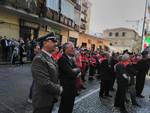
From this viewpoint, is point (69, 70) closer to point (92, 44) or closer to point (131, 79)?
point (131, 79)

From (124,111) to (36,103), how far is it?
4.69m

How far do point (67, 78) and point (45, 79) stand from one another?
73.4 inches

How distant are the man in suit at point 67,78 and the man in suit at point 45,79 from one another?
4.93 ft

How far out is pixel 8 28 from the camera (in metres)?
23.0

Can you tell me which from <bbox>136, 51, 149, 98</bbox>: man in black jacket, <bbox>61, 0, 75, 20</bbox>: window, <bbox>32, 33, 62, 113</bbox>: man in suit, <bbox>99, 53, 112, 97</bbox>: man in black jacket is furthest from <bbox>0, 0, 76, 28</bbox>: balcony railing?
<bbox>32, 33, 62, 113</bbox>: man in suit

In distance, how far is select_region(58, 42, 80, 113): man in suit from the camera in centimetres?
575

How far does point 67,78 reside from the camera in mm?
5855

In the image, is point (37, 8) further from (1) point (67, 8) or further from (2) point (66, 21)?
(1) point (67, 8)

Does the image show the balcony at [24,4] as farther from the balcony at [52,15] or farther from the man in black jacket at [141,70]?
the man in black jacket at [141,70]

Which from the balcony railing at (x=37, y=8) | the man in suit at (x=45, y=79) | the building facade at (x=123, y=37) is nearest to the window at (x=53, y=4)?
the balcony railing at (x=37, y=8)

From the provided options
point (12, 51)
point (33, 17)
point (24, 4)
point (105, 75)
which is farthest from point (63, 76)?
point (33, 17)

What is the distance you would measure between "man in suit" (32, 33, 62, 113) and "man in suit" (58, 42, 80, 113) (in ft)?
4.93

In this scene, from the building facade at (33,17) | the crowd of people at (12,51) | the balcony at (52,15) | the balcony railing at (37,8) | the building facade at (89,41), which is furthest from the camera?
the building facade at (89,41)

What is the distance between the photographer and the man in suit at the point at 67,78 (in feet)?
18.9
